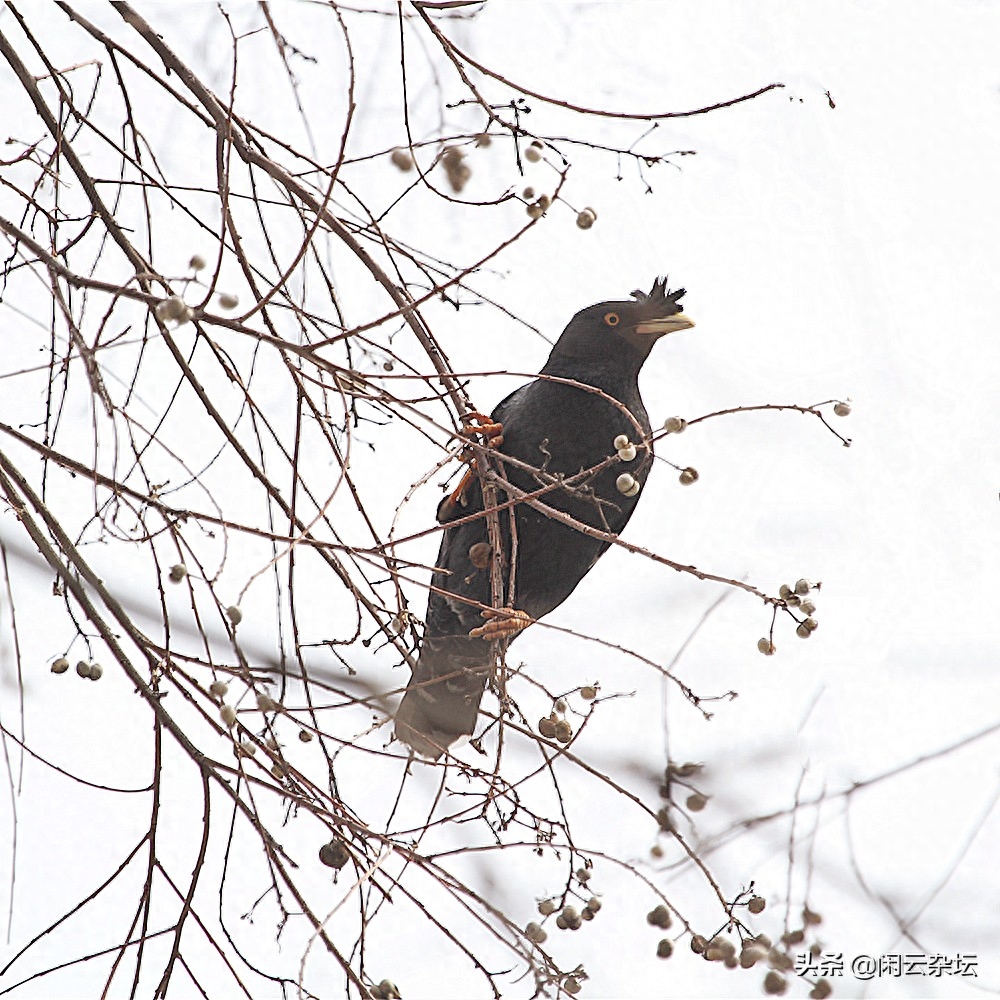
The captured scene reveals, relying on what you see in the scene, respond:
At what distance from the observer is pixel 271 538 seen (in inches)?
63.1

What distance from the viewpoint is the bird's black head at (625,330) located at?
339 centimetres

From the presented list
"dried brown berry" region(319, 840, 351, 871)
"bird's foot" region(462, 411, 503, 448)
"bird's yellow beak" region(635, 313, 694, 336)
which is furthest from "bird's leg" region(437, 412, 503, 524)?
"dried brown berry" region(319, 840, 351, 871)

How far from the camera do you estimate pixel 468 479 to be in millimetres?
3166

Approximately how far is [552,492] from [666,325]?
25.7 inches

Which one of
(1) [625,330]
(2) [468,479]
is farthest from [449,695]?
(1) [625,330]

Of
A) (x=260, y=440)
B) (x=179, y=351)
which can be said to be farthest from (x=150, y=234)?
(x=260, y=440)

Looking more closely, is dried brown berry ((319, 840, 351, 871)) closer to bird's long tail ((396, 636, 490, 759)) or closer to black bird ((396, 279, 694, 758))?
black bird ((396, 279, 694, 758))

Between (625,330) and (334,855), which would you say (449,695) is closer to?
(625,330)

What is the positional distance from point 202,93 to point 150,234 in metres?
0.44

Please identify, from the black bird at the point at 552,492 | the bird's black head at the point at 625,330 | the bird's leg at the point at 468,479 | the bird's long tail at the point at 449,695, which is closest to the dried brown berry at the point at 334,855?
the black bird at the point at 552,492

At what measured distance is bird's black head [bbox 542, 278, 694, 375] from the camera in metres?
3.39

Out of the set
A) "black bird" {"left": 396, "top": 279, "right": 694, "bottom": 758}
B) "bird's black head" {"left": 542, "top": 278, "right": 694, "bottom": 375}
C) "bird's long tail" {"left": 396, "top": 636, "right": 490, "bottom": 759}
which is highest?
"bird's black head" {"left": 542, "top": 278, "right": 694, "bottom": 375}

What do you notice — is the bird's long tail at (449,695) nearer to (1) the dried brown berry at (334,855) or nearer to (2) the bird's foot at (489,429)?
(2) the bird's foot at (489,429)

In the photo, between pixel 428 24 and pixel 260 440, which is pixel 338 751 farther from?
pixel 428 24
